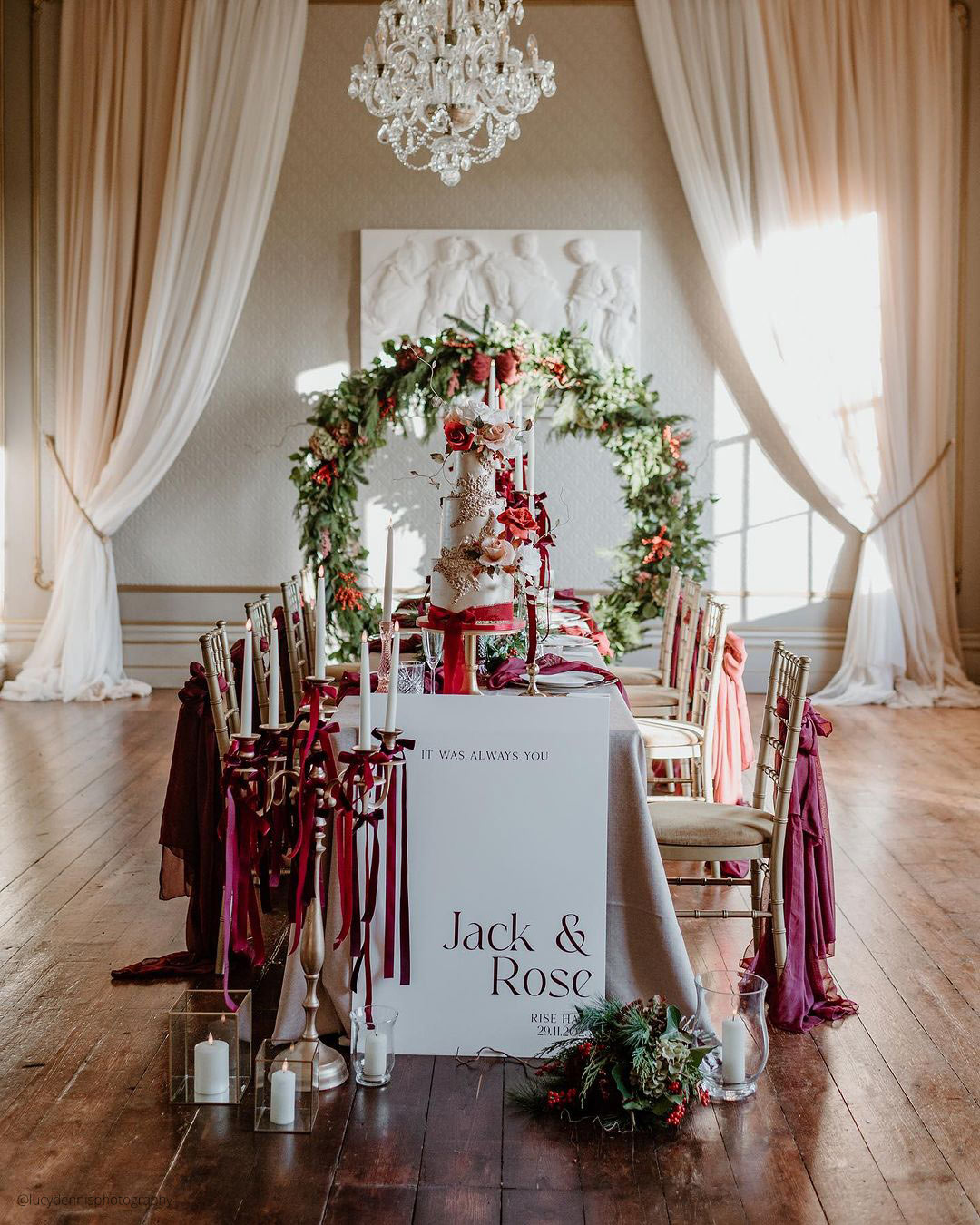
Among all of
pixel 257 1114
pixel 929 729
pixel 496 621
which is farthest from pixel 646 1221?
pixel 929 729

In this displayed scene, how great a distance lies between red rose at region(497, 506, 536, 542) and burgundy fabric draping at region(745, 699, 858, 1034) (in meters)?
0.84

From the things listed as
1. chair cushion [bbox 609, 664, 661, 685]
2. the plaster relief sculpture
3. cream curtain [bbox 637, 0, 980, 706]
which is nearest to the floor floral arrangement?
chair cushion [bbox 609, 664, 661, 685]

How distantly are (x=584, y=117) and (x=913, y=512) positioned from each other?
3.29 metres

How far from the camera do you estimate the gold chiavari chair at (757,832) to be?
3.37 meters

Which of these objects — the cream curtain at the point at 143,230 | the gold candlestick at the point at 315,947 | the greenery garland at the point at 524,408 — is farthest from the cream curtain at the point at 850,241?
the gold candlestick at the point at 315,947

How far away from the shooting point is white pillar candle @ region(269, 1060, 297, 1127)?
2.83m

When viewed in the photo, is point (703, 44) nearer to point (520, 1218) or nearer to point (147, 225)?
point (147, 225)

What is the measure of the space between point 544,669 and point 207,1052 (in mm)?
1600

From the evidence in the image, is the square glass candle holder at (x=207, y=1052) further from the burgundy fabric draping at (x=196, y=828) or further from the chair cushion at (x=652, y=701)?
the chair cushion at (x=652, y=701)

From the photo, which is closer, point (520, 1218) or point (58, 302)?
point (520, 1218)

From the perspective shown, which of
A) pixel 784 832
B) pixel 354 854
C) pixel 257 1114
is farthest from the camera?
pixel 784 832

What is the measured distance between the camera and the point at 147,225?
27.1 feet

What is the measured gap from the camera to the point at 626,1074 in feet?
9.37

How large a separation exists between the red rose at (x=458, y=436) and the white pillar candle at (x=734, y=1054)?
5.27 feet
